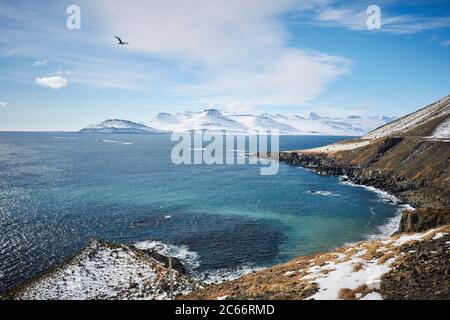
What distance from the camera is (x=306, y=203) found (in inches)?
3029

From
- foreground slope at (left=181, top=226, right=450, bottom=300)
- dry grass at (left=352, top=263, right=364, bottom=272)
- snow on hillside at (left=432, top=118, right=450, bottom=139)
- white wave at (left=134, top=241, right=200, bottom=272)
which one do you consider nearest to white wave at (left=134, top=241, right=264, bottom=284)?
white wave at (left=134, top=241, right=200, bottom=272)

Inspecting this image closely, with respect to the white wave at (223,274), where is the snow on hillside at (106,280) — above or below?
above

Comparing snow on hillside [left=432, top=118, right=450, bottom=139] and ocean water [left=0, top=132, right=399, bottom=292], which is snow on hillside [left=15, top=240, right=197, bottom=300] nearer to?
ocean water [left=0, top=132, right=399, bottom=292]

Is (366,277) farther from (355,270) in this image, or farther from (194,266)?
(194,266)

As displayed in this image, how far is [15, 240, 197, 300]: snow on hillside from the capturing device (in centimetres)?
→ 3381

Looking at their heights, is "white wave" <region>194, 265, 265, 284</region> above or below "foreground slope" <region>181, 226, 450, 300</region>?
below

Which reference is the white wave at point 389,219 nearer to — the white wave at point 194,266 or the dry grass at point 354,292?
the white wave at point 194,266

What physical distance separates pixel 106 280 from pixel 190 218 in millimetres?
27259

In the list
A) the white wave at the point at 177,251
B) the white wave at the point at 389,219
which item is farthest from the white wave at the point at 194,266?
the white wave at the point at 389,219

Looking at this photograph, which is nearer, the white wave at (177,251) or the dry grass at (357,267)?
the dry grass at (357,267)

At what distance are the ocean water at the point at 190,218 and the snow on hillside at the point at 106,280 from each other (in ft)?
12.6

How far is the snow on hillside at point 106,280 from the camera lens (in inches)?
1331

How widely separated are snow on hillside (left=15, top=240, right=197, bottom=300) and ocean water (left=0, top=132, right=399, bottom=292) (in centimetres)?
383

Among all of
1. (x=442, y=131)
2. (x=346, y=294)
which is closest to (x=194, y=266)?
(x=346, y=294)
